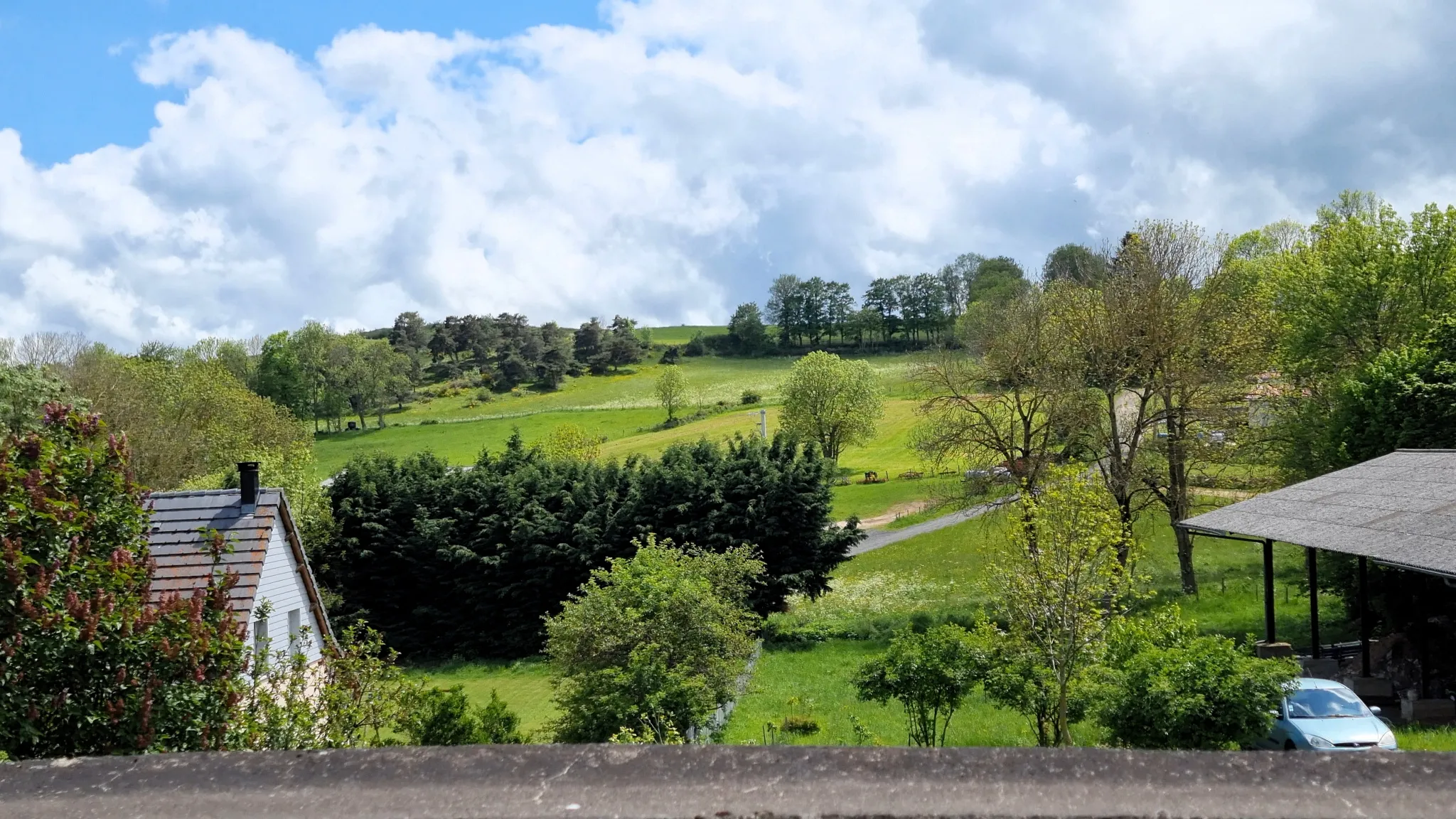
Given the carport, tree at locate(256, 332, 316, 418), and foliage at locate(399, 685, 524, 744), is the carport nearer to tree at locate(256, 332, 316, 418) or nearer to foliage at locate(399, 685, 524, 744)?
foliage at locate(399, 685, 524, 744)

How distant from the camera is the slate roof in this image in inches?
635

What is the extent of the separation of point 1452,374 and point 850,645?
17644 mm

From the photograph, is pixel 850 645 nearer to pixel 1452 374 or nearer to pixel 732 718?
pixel 732 718

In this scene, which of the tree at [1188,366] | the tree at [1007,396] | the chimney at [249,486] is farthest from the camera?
the tree at [1007,396]

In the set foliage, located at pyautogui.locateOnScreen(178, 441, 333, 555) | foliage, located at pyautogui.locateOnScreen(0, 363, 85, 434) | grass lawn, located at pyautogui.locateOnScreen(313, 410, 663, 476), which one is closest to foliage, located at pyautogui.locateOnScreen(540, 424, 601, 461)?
grass lawn, located at pyautogui.locateOnScreen(313, 410, 663, 476)

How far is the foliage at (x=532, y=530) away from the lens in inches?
1335

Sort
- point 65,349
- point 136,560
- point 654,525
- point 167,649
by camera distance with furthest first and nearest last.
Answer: point 65,349 → point 654,525 → point 136,560 → point 167,649

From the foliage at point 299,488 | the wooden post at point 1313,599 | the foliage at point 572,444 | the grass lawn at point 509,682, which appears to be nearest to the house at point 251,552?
the grass lawn at point 509,682

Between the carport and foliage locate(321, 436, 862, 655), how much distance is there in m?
14.4

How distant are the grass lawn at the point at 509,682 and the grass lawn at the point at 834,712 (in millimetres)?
5521

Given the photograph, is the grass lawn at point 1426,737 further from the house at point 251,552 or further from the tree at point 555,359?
the tree at point 555,359

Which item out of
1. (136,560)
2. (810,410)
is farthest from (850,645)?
(810,410)

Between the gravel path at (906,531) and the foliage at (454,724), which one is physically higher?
the foliage at (454,724)

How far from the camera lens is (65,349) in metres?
55.2
